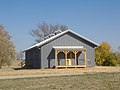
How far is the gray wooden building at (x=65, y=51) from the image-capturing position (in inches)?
1651

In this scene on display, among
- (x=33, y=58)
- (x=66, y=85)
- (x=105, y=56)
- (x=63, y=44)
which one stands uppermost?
(x=63, y=44)

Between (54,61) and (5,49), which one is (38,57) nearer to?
(54,61)

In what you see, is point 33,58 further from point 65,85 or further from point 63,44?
point 65,85

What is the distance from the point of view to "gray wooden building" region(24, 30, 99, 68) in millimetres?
41938

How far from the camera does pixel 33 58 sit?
157ft

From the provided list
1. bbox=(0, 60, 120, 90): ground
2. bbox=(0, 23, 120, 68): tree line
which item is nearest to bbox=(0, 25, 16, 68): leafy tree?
bbox=(0, 23, 120, 68): tree line

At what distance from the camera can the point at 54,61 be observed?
139 ft

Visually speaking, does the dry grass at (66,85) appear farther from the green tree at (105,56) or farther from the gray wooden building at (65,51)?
the green tree at (105,56)

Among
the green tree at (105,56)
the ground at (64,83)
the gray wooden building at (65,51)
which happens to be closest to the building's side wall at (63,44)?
the gray wooden building at (65,51)

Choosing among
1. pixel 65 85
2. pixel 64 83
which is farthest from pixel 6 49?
pixel 65 85

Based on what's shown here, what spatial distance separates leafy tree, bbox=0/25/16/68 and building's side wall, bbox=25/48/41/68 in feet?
14.4

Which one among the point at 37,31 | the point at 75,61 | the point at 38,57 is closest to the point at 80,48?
the point at 75,61

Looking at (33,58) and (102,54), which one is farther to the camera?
(102,54)

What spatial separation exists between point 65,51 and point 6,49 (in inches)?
686
